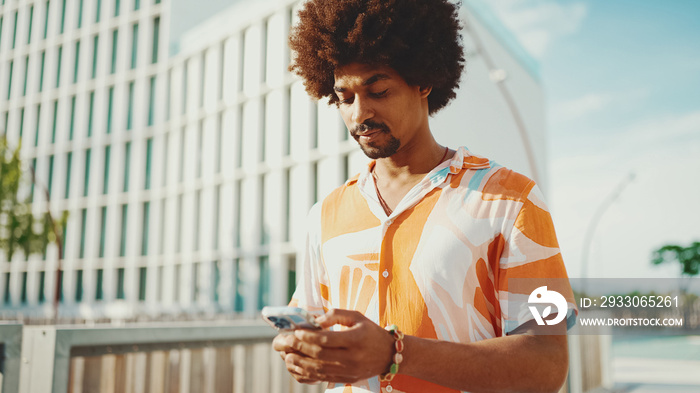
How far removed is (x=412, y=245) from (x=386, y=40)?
725 millimetres

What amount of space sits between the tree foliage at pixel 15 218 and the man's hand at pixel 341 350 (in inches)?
915

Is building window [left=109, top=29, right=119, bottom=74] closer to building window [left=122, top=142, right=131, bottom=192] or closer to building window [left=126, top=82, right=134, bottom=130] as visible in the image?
building window [left=126, top=82, right=134, bottom=130]

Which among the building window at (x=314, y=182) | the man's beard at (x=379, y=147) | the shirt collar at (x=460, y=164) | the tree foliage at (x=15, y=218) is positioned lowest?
the shirt collar at (x=460, y=164)

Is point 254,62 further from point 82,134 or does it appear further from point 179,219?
point 82,134

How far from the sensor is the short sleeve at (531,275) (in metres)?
1.54

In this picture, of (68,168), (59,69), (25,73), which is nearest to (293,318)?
(68,168)

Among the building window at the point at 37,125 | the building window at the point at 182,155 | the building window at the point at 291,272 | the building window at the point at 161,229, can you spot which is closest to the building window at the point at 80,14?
the building window at the point at 37,125

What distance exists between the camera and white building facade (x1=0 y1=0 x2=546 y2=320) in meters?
28.2

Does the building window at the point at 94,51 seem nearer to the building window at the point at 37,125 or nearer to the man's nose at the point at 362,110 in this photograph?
the building window at the point at 37,125

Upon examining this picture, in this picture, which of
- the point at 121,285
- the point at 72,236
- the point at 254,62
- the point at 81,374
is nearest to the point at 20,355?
the point at 81,374

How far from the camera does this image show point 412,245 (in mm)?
1697

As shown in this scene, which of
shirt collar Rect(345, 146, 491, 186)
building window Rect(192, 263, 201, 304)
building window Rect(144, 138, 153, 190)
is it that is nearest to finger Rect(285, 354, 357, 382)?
shirt collar Rect(345, 146, 491, 186)

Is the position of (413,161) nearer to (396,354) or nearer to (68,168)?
(396,354)

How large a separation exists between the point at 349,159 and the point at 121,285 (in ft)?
63.8
